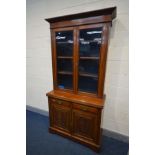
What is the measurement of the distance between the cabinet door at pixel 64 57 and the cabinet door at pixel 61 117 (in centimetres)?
40

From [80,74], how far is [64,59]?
0.47m

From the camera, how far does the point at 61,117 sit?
229cm

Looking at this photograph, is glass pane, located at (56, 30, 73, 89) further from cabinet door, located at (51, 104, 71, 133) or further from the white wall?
the white wall

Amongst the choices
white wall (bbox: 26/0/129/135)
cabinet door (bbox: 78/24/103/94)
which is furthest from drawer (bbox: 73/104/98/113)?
white wall (bbox: 26/0/129/135)

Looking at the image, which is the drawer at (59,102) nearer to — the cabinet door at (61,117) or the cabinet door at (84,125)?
the cabinet door at (61,117)

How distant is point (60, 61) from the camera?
241 centimetres

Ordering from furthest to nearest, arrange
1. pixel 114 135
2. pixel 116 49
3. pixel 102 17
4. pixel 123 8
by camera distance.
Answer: pixel 114 135, pixel 116 49, pixel 123 8, pixel 102 17

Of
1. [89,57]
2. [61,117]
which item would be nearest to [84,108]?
[61,117]

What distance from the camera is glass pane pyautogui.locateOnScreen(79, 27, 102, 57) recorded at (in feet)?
6.41

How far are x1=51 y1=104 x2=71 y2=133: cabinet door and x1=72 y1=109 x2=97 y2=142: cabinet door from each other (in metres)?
0.13
